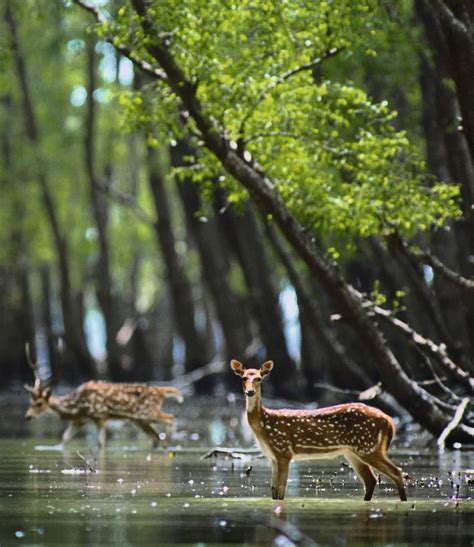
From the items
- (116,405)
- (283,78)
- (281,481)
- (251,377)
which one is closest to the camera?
(281,481)

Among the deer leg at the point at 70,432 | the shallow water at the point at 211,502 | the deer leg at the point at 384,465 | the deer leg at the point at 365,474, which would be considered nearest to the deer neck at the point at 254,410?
the shallow water at the point at 211,502

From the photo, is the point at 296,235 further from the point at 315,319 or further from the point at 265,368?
the point at 315,319

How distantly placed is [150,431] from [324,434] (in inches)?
390

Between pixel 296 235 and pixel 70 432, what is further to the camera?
pixel 70 432

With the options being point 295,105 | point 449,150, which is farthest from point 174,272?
point 295,105

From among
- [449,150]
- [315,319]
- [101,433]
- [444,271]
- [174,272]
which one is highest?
[174,272]

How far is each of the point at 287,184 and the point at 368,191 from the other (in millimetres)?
1141

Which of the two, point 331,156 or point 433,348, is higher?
point 331,156

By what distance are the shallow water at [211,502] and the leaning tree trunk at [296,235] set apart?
0.62 meters

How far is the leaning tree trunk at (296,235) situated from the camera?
20312 millimetres

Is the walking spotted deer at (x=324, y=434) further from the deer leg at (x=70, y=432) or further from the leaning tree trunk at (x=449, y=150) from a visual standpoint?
the deer leg at (x=70, y=432)

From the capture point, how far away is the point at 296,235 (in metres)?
21.2

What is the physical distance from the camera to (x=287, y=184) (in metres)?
21.9

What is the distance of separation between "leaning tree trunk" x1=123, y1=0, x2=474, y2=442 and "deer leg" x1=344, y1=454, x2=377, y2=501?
6.25 meters
